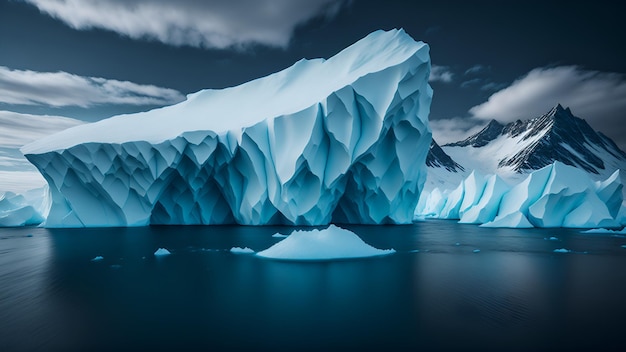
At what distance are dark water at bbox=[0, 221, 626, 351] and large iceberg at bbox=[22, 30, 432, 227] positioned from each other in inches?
406

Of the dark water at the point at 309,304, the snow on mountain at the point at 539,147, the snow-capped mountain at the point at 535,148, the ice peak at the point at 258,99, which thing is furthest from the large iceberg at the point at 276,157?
the snow on mountain at the point at 539,147

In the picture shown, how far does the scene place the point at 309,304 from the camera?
4.98m

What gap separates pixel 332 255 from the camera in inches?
347

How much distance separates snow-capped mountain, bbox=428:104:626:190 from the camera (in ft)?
381

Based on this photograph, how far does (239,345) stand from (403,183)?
59.0 ft

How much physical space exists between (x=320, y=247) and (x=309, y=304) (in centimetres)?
385

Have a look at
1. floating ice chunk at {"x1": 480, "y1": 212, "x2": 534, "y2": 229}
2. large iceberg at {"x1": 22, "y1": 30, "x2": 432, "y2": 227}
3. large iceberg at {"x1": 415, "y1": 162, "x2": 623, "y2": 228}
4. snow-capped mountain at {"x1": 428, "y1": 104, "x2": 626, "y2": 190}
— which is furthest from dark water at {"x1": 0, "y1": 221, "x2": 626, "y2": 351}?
snow-capped mountain at {"x1": 428, "y1": 104, "x2": 626, "y2": 190}

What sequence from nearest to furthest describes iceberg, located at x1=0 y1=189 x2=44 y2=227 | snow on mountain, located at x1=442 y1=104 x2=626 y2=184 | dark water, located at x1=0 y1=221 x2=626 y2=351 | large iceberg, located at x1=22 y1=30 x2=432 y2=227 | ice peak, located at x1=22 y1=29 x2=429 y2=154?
dark water, located at x1=0 y1=221 x2=626 y2=351
large iceberg, located at x1=22 y1=30 x2=432 y2=227
ice peak, located at x1=22 y1=29 x2=429 y2=154
iceberg, located at x1=0 y1=189 x2=44 y2=227
snow on mountain, located at x1=442 y1=104 x2=626 y2=184

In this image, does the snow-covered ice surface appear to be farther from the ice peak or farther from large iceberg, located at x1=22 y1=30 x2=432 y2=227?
the ice peak

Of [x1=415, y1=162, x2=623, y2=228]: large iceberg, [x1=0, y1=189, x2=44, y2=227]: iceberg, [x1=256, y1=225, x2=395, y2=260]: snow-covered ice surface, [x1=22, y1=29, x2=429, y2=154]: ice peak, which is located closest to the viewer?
[x1=256, y1=225, x2=395, y2=260]: snow-covered ice surface

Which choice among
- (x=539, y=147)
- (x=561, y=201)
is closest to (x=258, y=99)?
(x=561, y=201)

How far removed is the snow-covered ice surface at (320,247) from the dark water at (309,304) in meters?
0.52

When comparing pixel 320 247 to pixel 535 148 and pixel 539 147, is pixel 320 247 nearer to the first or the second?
pixel 535 148

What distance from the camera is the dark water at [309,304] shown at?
144 inches
